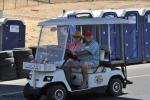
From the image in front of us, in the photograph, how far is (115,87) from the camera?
12.3m

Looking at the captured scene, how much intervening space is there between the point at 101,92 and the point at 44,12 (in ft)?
127

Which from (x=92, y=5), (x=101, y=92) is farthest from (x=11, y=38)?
(x=92, y=5)

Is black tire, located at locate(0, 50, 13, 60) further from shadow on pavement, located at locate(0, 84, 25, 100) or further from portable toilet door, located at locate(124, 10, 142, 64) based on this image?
portable toilet door, located at locate(124, 10, 142, 64)

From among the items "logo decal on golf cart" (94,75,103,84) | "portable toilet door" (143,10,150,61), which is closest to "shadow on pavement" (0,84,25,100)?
"logo decal on golf cart" (94,75,103,84)

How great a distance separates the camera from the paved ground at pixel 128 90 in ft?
40.0

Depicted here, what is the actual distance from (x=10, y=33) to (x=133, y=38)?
15.1 ft

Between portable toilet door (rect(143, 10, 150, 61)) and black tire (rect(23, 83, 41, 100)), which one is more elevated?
portable toilet door (rect(143, 10, 150, 61))

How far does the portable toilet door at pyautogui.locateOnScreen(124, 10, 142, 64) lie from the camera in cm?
1984

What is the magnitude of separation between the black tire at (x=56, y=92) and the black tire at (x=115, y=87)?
1.33m

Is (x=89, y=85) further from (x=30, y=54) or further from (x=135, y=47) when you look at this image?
(x=135, y=47)

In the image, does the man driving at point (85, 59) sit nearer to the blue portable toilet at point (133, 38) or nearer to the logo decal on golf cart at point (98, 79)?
the logo decal on golf cart at point (98, 79)

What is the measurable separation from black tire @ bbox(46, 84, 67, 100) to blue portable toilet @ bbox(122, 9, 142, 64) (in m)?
8.65

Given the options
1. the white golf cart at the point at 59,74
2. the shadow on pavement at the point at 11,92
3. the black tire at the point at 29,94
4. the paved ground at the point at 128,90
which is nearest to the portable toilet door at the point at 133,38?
the paved ground at the point at 128,90

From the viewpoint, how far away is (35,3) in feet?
196
